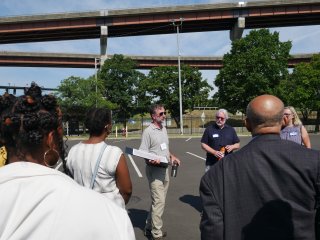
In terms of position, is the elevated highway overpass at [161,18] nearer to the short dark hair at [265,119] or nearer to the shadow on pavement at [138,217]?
the shadow on pavement at [138,217]

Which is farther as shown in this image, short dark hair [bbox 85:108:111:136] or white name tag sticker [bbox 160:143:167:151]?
white name tag sticker [bbox 160:143:167:151]

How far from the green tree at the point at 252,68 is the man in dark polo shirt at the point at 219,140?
4446 centimetres

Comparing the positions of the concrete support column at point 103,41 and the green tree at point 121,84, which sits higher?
the concrete support column at point 103,41

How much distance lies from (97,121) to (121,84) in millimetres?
52638

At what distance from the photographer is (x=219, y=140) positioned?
661 cm

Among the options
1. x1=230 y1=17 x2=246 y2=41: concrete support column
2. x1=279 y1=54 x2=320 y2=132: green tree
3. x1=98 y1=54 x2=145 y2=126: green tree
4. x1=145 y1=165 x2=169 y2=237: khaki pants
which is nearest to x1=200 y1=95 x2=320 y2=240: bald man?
x1=145 y1=165 x2=169 y2=237: khaki pants

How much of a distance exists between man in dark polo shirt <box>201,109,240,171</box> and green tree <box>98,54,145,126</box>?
47891 mm

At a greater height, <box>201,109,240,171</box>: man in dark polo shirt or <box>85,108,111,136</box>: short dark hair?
<box>85,108,111,136</box>: short dark hair

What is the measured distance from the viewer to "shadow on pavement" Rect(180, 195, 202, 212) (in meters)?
7.61

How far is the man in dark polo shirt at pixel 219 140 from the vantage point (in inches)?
257

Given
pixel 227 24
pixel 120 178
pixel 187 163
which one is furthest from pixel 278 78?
pixel 120 178

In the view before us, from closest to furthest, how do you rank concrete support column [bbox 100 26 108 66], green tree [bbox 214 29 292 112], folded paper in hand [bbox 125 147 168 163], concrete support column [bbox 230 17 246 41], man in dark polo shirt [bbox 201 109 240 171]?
folded paper in hand [bbox 125 147 168 163] < man in dark polo shirt [bbox 201 109 240 171] < green tree [bbox 214 29 292 112] < concrete support column [bbox 230 17 246 41] < concrete support column [bbox 100 26 108 66]

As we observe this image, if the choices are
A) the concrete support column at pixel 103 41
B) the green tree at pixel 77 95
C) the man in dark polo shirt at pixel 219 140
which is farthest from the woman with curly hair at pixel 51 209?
the concrete support column at pixel 103 41

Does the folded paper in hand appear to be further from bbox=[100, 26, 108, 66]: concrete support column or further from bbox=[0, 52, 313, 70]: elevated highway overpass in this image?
bbox=[0, 52, 313, 70]: elevated highway overpass
